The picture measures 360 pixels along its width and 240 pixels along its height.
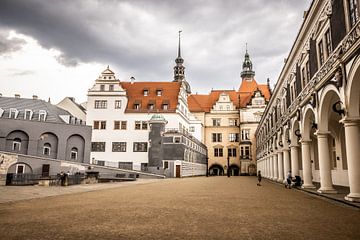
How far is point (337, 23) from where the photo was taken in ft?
46.2

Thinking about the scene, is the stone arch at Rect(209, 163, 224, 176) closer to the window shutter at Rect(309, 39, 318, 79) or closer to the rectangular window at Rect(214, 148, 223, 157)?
the rectangular window at Rect(214, 148, 223, 157)

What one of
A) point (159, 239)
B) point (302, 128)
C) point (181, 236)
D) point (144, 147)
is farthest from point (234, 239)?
point (144, 147)

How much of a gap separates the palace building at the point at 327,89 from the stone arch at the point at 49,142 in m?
31.9

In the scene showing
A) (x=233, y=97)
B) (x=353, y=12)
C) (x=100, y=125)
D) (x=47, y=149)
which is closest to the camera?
(x=353, y=12)

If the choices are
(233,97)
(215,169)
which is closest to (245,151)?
(215,169)

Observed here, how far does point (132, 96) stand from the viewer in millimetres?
57438

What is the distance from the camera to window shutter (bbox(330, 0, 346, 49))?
13.4 meters

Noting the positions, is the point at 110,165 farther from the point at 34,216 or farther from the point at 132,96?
the point at 34,216

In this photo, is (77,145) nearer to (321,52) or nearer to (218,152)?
(218,152)

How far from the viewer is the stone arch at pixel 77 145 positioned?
46.4 metres

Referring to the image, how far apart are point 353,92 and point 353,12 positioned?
3.25 meters

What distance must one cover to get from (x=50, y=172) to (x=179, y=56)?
58.5 m

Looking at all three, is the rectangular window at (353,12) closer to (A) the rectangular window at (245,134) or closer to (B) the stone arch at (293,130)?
(B) the stone arch at (293,130)

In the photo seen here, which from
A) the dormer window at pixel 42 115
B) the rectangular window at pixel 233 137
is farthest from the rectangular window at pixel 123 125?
the rectangular window at pixel 233 137
